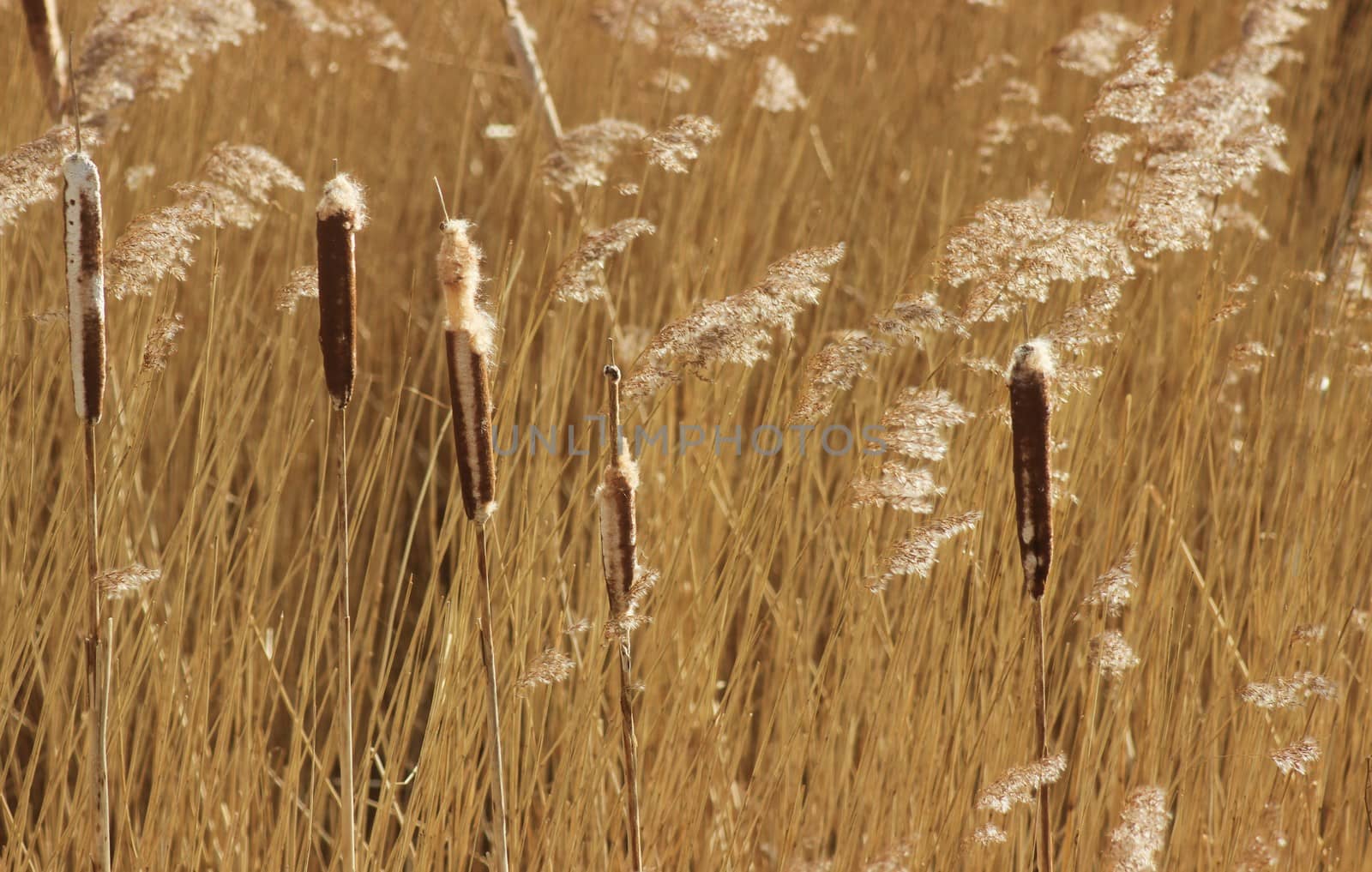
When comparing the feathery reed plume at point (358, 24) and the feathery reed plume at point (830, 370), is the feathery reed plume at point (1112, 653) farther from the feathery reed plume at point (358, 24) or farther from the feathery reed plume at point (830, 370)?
the feathery reed plume at point (358, 24)

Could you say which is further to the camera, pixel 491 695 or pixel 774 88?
pixel 774 88

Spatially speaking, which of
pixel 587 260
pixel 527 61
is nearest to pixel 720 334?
pixel 587 260

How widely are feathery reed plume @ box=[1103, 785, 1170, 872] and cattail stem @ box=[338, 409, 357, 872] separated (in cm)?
60

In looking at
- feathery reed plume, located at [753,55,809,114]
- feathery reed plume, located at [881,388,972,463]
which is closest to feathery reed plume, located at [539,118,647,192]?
feathery reed plume, located at [753,55,809,114]

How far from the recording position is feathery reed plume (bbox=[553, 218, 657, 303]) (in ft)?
3.82

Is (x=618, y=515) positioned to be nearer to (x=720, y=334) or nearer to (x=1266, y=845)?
(x=720, y=334)

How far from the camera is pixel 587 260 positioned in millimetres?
1208

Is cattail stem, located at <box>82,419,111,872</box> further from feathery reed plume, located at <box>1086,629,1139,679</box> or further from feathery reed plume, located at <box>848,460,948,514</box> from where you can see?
feathery reed plume, located at <box>1086,629,1139,679</box>

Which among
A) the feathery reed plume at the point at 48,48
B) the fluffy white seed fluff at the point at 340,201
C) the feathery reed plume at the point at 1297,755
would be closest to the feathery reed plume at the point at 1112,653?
the feathery reed plume at the point at 1297,755

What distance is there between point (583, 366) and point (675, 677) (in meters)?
0.80

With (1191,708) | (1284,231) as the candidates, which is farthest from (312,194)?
(1284,231)

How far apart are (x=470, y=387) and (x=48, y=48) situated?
103 cm

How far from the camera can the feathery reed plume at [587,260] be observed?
1.16 metres

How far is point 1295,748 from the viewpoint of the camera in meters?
1.09
